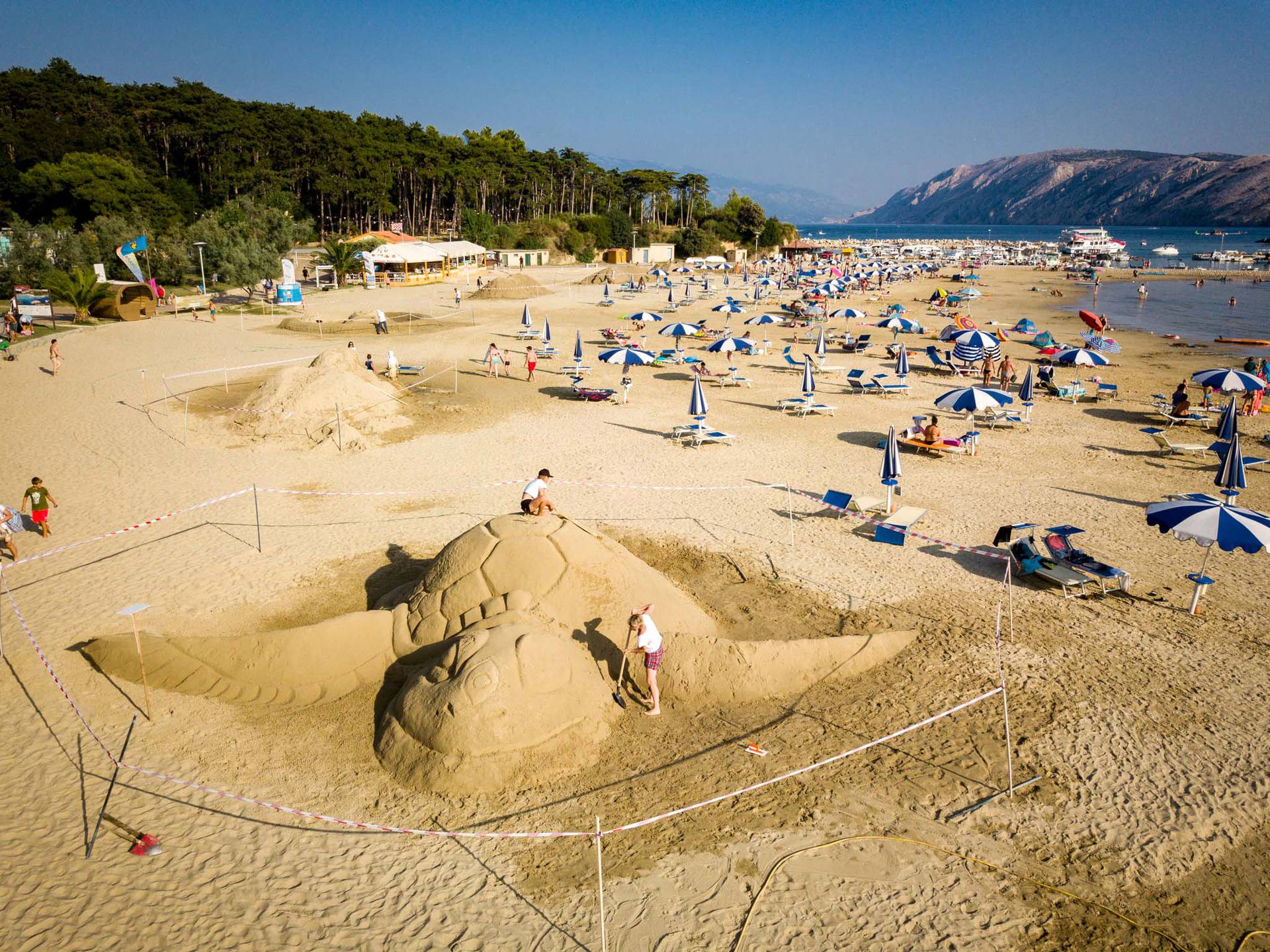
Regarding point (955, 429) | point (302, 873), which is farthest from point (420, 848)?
point (955, 429)

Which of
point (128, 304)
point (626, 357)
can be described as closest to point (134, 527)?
point (626, 357)

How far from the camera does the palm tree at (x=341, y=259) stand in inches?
2064

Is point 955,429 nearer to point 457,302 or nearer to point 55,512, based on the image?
point 55,512

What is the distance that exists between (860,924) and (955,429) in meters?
18.8

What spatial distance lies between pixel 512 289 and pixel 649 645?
49397mm

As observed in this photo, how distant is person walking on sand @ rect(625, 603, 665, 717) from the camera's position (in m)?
8.86

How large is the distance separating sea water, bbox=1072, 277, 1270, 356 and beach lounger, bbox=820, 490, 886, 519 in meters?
35.1

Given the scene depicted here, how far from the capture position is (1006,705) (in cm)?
859

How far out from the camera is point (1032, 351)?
3744cm

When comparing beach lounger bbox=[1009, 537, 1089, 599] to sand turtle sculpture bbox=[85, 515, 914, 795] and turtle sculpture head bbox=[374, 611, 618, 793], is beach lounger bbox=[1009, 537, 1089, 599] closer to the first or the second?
sand turtle sculpture bbox=[85, 515, 914, 795]

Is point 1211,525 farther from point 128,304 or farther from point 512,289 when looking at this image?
point 512,289

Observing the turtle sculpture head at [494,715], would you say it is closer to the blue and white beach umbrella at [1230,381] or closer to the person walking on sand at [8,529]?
the person walking on sand at [8,529]

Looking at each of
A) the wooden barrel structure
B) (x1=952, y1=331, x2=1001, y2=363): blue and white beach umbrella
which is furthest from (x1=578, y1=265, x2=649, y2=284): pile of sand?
(x1=952, y1=331, x2=1001, y2=363): blue and white beach umbrella

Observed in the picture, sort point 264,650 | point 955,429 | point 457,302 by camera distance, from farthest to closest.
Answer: point 457,302
point 955,429
point 264,650
